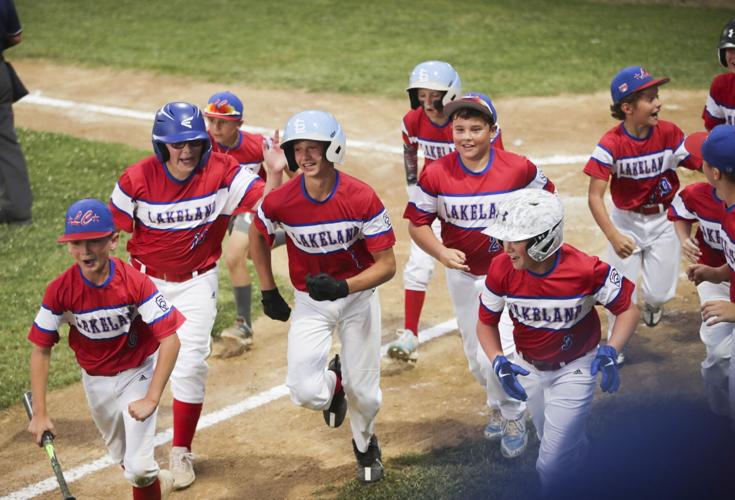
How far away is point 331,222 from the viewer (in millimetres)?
6375

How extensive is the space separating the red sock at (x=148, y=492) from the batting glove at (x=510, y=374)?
2.19 meters

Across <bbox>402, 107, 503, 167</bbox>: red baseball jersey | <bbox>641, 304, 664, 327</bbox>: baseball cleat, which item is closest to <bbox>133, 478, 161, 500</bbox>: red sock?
<bbox>402, 107, 503, 167</bbox>: red baseball jersey

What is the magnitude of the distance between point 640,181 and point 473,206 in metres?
1.91

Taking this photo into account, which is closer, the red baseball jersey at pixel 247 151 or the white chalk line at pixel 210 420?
the white chalk line at pixel 210 420

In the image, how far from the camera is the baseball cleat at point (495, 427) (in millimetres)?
7082

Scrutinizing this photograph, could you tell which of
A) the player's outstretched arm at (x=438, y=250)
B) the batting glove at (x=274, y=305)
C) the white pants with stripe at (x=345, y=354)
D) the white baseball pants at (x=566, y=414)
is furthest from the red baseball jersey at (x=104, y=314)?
the white baseball pants at (x=566, y=414)

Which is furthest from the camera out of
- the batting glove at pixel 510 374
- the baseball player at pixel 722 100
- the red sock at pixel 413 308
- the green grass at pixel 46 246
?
the baseball player at pixel 722 100

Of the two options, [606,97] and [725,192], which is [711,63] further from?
[725,192]

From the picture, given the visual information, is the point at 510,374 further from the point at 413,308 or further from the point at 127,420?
the point at 413,308

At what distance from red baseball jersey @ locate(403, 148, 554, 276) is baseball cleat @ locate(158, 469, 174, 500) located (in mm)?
2367

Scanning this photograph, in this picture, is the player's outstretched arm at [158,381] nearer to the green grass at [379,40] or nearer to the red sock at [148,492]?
the red sock at [148,492]

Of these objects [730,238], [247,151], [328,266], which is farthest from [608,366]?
[247,151]

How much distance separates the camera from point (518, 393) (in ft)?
19.0

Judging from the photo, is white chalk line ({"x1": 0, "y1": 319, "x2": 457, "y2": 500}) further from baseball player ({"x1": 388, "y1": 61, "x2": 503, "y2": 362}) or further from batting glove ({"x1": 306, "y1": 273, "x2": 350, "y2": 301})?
batting glove ({"x1": 306, "y1": 273, "x2": 350, "y2": 301})
